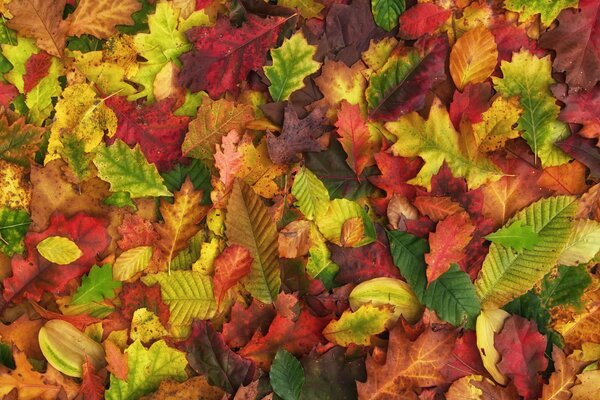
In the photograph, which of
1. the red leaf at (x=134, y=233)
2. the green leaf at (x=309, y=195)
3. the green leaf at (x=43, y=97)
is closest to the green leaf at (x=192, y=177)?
the red leaf at (x=134, y=233)

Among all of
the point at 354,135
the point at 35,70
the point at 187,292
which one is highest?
the point at 35,70

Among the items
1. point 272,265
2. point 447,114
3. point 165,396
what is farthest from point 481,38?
point 165,396

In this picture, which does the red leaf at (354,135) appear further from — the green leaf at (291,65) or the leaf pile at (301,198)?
the green leaf at (291,65)

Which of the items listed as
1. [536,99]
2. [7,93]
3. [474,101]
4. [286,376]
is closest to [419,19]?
[474,101]

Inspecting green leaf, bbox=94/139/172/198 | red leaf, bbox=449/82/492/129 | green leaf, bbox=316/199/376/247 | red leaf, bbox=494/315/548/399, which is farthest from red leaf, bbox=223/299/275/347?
red leaf, bbox=449/82/492/129

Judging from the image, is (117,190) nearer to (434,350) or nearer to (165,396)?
(165,396)

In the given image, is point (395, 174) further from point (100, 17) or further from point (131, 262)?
point (100, 17)
